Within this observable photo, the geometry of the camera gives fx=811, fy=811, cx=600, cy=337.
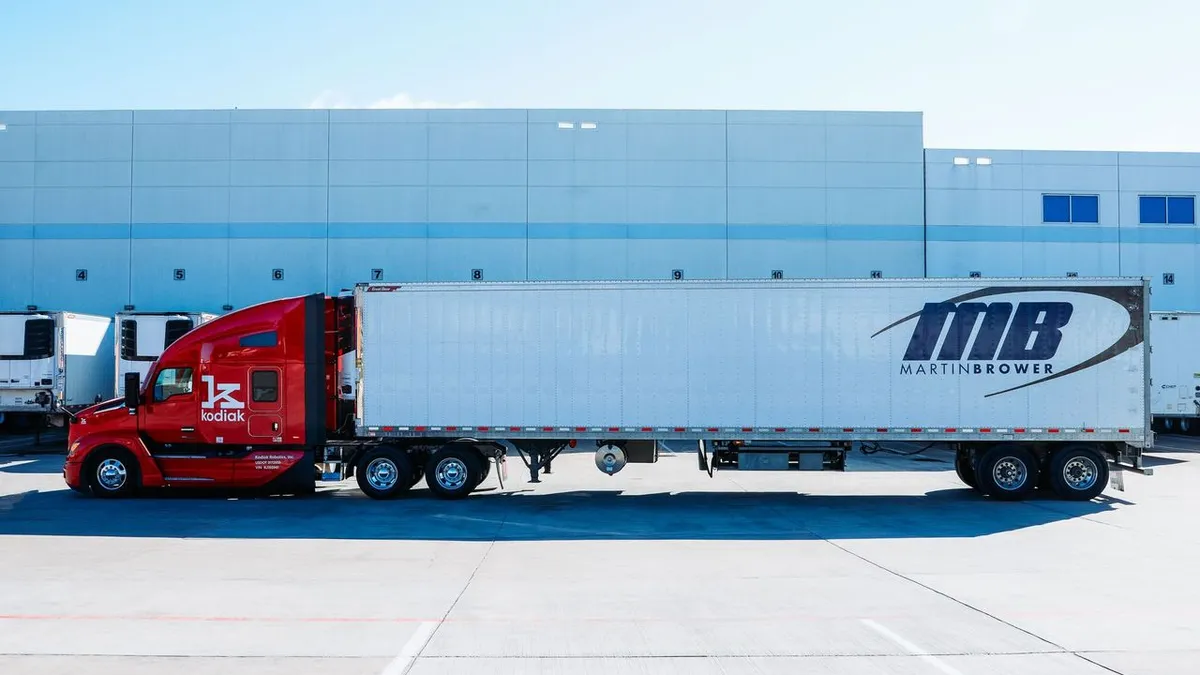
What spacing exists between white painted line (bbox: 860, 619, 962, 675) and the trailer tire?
526 inches

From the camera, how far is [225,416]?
49.5ft

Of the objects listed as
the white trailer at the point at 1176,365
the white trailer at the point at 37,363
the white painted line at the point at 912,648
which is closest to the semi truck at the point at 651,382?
the white painted line at the point at 912,648

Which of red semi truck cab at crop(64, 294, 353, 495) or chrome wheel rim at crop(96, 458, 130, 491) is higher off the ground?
red semi truck cab at crop(64, 294, 353, 495)

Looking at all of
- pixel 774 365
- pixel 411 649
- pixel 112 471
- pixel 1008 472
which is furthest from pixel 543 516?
pixel 1008 472

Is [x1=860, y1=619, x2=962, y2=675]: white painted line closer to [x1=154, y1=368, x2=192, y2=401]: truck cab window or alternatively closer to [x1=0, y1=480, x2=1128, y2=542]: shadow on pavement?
[x1=0, y1=480, x2=1128, y2=542]: shadow on pavement

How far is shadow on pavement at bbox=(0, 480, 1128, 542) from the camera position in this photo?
1202cm

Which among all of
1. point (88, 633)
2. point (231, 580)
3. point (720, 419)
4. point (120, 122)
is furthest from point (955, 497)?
point (120, 122)

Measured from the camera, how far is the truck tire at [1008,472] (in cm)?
1489

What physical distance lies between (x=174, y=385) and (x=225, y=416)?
1.17 metres

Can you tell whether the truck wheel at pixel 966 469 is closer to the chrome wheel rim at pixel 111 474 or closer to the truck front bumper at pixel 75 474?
the chrome wheel rim at pixel 111 474

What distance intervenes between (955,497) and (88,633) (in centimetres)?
1425

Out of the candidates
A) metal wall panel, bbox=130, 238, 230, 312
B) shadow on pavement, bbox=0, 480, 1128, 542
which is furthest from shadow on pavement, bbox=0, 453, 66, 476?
metal wall panel, bbox=130, 238, 230, 312

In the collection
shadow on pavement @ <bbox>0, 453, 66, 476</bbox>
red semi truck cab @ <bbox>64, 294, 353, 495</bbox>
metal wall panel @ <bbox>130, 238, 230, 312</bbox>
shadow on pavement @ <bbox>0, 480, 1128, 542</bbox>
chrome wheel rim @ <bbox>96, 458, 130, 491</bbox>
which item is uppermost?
metal wall panel @ <bbox>130, 238, 230, 312</bbox>

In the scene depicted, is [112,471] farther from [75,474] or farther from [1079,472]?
[1079,472]
